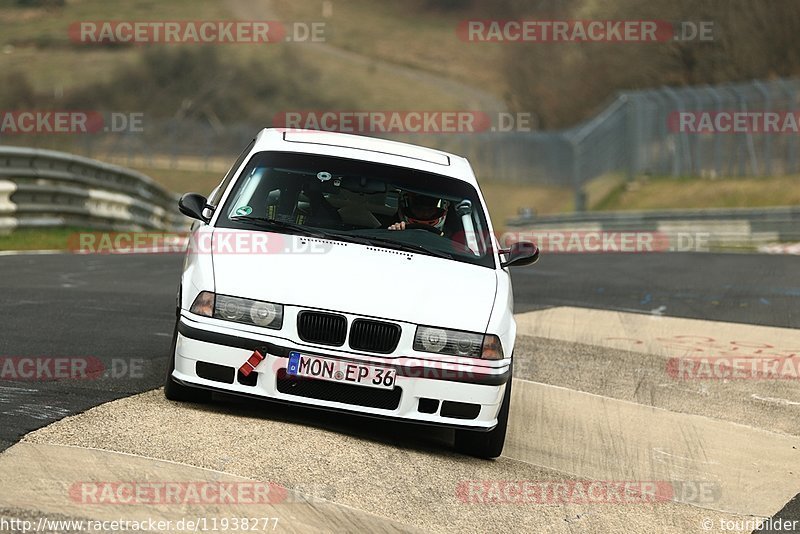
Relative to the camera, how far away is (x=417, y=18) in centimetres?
12512

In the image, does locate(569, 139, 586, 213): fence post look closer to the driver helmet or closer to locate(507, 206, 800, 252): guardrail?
locate(507, 206, 800, 252): guardrail

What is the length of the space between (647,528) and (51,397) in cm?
316

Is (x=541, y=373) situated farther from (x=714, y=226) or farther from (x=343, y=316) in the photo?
(x=714, y=226)

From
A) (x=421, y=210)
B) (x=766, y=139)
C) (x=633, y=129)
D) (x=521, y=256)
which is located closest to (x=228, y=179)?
(x=421, y=210)

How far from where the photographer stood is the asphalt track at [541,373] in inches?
282

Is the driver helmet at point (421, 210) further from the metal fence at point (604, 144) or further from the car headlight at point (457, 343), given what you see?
the metal fence at point (604, 144)

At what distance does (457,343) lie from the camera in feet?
23.7

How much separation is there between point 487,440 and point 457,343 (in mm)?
628

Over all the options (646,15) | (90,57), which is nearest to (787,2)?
(646,15)

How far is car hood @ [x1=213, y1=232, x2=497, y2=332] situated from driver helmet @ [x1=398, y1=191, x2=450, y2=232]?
58 cm

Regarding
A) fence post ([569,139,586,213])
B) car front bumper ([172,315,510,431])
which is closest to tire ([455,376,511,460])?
car front bumper ([172,315,510,431])

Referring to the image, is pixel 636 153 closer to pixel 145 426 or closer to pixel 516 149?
pixel 516 149

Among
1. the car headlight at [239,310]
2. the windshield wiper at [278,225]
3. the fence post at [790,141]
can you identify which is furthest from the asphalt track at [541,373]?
the fence post at [790,141]

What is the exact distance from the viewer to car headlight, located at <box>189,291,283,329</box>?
7055 mm
